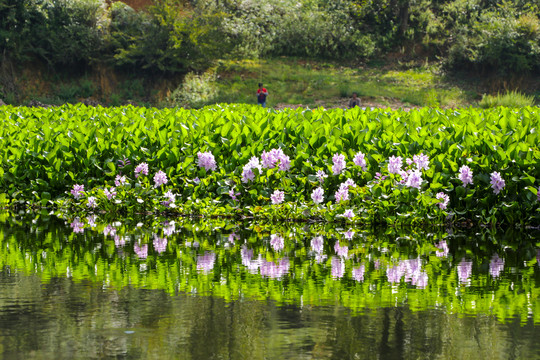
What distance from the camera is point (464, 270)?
6504 millimetres

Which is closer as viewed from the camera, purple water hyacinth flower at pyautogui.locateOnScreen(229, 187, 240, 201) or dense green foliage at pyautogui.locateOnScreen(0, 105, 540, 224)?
dense green foliage at pyautogui.locateOnScreen(0, 105, 540, 224)

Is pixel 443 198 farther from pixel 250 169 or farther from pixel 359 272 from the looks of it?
pixel 359 272

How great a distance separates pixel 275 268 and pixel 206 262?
662 millimetres

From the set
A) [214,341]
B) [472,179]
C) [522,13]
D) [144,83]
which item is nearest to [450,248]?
[472,179]

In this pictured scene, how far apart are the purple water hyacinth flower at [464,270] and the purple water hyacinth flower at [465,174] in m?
1.95

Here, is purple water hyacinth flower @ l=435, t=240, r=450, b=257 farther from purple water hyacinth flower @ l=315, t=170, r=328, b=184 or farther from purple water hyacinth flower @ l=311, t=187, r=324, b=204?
purple water hyacinth flower @ l=315, t=170, r=328, b=184

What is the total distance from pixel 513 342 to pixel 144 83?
3449cm

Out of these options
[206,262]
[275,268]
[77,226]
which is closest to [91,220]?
[77,226]

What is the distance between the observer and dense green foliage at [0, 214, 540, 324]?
5562 mm

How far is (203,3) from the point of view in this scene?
124ft

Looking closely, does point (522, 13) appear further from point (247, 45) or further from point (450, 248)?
point (450, 248)

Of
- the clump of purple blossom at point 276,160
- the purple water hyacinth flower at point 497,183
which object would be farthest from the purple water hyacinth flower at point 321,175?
the purple water hyacinth flower at point 497,183

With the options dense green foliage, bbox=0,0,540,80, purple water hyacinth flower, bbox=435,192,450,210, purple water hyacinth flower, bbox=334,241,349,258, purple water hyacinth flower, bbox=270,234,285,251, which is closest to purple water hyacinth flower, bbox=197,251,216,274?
purple water hyacinth flower, bbox=270,234,285,251

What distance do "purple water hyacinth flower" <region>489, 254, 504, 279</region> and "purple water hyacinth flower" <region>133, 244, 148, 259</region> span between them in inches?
120
